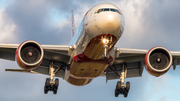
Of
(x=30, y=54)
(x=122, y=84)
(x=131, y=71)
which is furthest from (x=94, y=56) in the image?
(x=131, y=71)

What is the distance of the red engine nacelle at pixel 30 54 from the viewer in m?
27.9

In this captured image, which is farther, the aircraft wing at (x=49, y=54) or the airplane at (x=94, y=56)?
the aircraft wing at (x=49, y=54)

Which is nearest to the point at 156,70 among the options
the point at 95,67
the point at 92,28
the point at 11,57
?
the point at 95,67

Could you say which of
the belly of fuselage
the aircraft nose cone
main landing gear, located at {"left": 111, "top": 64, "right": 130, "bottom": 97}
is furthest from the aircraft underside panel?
the aircraft nose cone

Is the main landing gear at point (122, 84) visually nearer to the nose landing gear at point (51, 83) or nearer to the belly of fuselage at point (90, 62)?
the belly of fuselage at point (90, 62)

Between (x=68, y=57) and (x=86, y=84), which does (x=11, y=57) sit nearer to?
(x=68, y=57)

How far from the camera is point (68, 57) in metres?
31.2

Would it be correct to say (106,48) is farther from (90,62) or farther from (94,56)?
(90,62)

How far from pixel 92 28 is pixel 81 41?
2502 mm

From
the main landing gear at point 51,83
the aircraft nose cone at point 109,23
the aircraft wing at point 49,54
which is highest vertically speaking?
the aircraft nose cone at point 109,23

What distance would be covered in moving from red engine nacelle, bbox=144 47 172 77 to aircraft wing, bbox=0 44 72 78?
7.10 metres

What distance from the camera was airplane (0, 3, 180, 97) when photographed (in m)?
25.9

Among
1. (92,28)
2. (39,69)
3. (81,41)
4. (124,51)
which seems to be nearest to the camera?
(92,28)

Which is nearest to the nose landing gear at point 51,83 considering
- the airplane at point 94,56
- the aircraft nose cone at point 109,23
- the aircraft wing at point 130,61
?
the airplane at point 94,56
